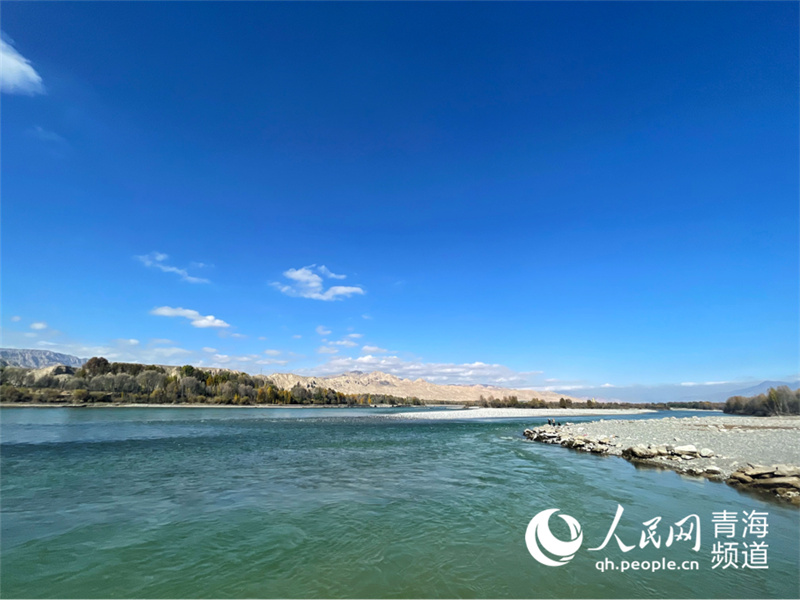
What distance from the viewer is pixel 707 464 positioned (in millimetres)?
17609

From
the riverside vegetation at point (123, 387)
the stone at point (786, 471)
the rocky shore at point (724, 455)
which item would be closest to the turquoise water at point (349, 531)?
the rocky shore at point (724, 455)

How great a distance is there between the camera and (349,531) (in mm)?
9695

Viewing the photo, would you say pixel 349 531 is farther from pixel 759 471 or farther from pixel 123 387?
pixel 123 387

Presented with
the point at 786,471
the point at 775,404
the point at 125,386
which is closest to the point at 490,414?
the point at 775,404

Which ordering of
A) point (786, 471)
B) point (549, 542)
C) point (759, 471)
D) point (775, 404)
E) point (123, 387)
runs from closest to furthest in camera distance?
point (549, 542) → point (786, 471) → point (759, 471) → point (775, 404) → point (123, 387)

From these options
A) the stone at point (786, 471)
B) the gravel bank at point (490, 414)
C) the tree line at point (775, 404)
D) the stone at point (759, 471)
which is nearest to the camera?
the stone at point (786, 471)

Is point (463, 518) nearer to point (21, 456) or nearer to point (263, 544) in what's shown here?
point (263, 544)

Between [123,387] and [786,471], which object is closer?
[786,471]

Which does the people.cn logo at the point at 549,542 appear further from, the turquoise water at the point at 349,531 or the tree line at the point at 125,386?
the tree line at the point at 125,386

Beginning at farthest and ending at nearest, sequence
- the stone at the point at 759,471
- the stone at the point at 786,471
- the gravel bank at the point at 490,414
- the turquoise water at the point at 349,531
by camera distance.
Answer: the gravel bank at the point at 490,414, the stone at the point at 759,471, the stone at the point at 786,471, the turquoise water at the point at 349,531

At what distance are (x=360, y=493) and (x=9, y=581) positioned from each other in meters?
9.28

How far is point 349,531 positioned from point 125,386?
5876 inches

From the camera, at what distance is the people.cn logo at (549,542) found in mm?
8167

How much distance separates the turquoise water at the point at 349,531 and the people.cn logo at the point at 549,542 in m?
0.25
